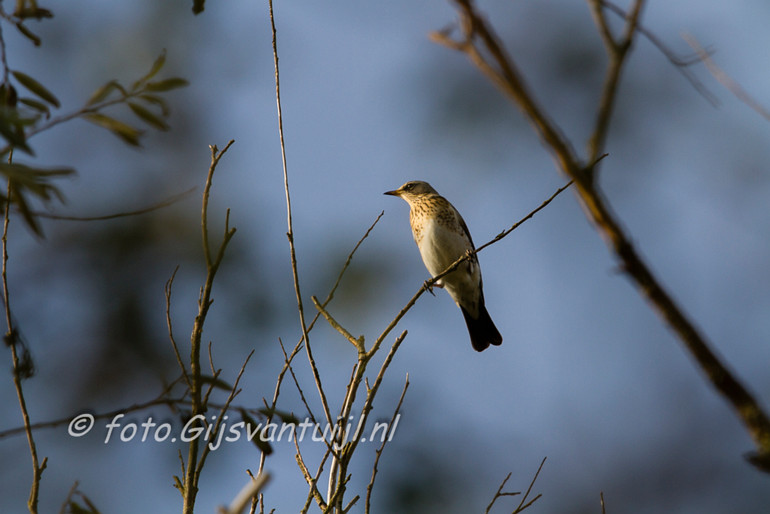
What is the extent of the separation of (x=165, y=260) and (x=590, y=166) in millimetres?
4079

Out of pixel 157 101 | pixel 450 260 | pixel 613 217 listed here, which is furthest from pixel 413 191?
pixel 613 217

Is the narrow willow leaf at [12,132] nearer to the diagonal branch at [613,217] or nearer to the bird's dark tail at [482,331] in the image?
the diagonal branch at [613,217]

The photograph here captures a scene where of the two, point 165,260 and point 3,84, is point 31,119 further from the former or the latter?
point 165,260

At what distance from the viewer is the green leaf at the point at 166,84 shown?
2357mm

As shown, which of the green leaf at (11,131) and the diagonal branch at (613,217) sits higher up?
the green leaf at (11,131)

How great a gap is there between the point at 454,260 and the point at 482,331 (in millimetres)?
630

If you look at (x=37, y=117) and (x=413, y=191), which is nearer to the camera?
(x=37, y=117)

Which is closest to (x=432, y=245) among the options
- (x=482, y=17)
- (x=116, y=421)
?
(x=116, y=421)

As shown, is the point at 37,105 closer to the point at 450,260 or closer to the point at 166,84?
the point at 166,84

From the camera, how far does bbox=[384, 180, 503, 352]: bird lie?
19.9 feet

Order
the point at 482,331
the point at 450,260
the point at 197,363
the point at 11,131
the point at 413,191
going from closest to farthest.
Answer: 1. the point at 11,131
2. the point at 197,363
3. the point at 450,260
4. the point at 482,331
5. the point at 413,191

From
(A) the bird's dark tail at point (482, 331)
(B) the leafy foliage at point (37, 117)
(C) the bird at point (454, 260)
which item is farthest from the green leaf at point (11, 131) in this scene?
(A) the bird's dark tail at point (482, 331)

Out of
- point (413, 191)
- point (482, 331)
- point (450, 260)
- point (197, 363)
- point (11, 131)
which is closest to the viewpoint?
point (11, 131)

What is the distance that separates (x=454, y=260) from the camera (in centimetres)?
608
